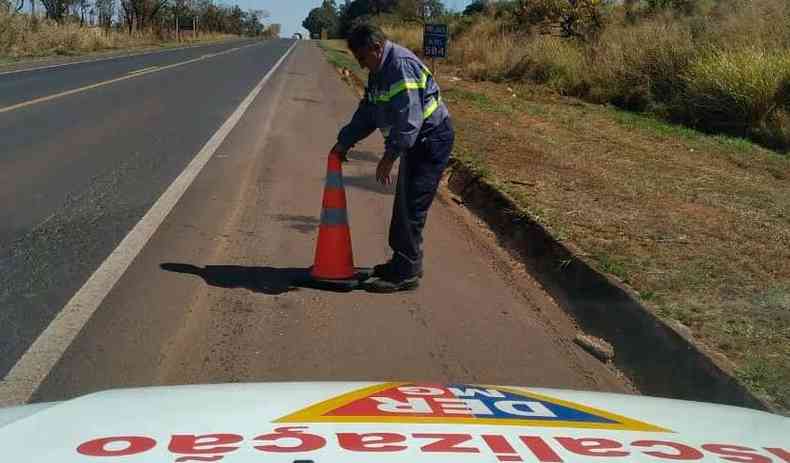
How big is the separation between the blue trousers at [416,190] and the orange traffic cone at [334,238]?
13.7 inches

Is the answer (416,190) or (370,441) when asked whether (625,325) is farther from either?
(370,441)

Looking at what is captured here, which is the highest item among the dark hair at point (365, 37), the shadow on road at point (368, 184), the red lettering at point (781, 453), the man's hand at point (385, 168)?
the dark hair at point (365, 37)

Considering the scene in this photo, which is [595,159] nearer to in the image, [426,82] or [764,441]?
[426,82]

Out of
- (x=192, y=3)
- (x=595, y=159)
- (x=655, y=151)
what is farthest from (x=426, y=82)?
(x=192, y=3)

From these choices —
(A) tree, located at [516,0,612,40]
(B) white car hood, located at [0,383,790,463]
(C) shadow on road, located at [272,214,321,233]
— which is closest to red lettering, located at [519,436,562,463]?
(B) white car hood, located at [0,383,790,463]

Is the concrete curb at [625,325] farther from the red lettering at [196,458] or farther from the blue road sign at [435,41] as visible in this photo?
the blue road sign at [435,41]

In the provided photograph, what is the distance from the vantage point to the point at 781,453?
1987 millimetres

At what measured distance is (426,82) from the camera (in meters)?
5.51

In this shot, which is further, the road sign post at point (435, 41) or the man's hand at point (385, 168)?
the road sign post at point (435, 41)

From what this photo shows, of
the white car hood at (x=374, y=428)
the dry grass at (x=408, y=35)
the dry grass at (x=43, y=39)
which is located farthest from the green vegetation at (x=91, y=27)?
the white car hood at (x=374, y=428)

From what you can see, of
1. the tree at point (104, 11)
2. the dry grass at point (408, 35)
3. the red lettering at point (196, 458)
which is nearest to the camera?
the red lettering at point (196, 458)

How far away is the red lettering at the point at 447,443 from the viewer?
5.99 ft

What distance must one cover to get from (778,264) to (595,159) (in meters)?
5.09

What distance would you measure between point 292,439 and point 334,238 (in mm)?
4272
